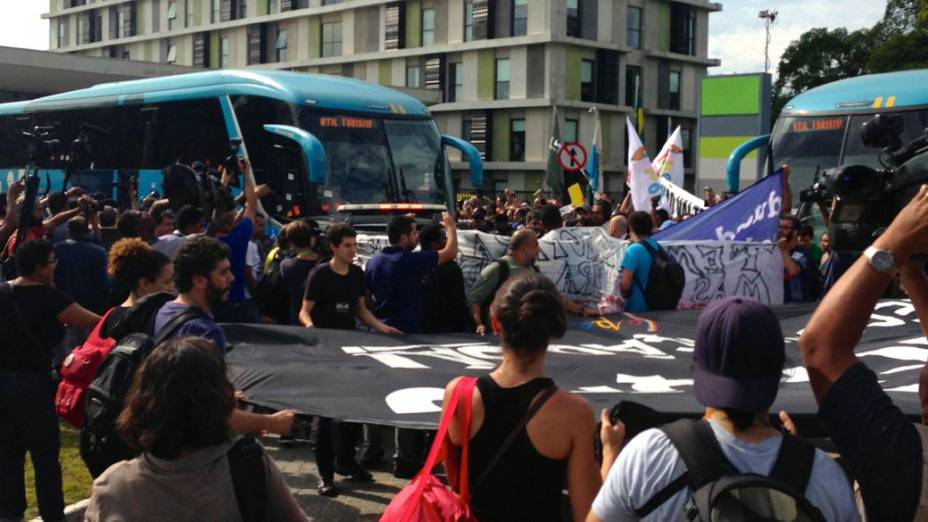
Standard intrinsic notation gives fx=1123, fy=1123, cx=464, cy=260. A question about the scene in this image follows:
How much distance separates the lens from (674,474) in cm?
252

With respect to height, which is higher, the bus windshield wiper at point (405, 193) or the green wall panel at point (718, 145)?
the green wall panel at point (718, 145)

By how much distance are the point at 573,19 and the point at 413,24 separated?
9.04 m

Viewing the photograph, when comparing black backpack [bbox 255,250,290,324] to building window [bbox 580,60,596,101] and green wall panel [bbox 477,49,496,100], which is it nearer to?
building window [bbox 580,60,596,101]

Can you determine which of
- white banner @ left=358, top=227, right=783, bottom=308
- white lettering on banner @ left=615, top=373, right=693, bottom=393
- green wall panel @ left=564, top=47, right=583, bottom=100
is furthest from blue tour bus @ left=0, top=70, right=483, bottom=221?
green wall panel @ left=564, top=47, right=583, bottom=100

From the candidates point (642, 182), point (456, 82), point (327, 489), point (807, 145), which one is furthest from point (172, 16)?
point (327, 489)

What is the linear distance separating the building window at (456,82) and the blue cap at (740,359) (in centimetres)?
5299

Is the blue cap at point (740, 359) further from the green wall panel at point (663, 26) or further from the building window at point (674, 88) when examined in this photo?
the building window at point (674, 88)

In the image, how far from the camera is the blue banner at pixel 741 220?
409 inches

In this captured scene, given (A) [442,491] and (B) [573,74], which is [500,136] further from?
(A) [442,491]

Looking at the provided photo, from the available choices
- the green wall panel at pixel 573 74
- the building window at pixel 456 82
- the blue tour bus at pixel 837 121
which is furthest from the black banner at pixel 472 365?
the building window at pixel 456 82

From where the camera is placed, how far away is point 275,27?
62.9 meters

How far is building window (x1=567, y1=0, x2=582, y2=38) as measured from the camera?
52.1 m

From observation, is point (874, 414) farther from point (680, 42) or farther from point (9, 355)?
point (680, 42)

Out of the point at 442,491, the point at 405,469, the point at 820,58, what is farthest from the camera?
the point at 820,58
